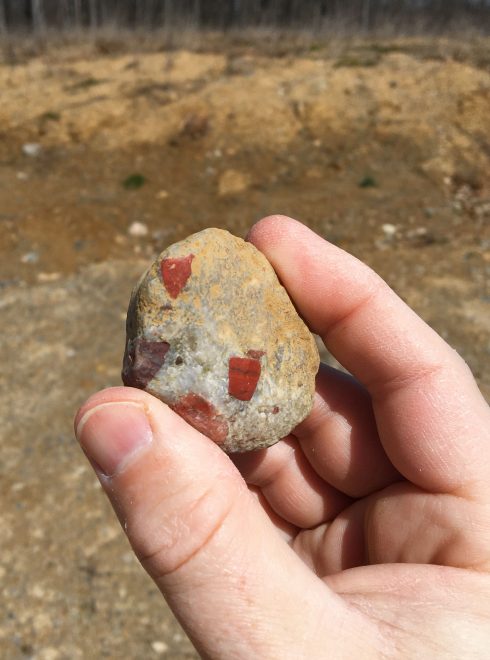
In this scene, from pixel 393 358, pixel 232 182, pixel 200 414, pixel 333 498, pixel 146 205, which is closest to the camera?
pixel 200 414

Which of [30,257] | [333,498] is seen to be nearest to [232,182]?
[30,257]

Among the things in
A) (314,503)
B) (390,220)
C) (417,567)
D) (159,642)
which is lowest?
(159,642)

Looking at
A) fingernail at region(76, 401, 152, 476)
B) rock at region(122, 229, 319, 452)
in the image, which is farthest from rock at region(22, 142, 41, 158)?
fingernail at region(76, 401, 152, 476)

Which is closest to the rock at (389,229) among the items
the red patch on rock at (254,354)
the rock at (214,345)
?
the rock at (214,345)

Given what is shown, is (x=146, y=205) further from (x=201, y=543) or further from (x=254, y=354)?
(x=201, y=543)

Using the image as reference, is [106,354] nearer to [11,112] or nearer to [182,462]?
[182,462]

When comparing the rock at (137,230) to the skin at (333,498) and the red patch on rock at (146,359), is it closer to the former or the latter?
the skin at (333,498)

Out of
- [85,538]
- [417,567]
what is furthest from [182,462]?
[85,538]
